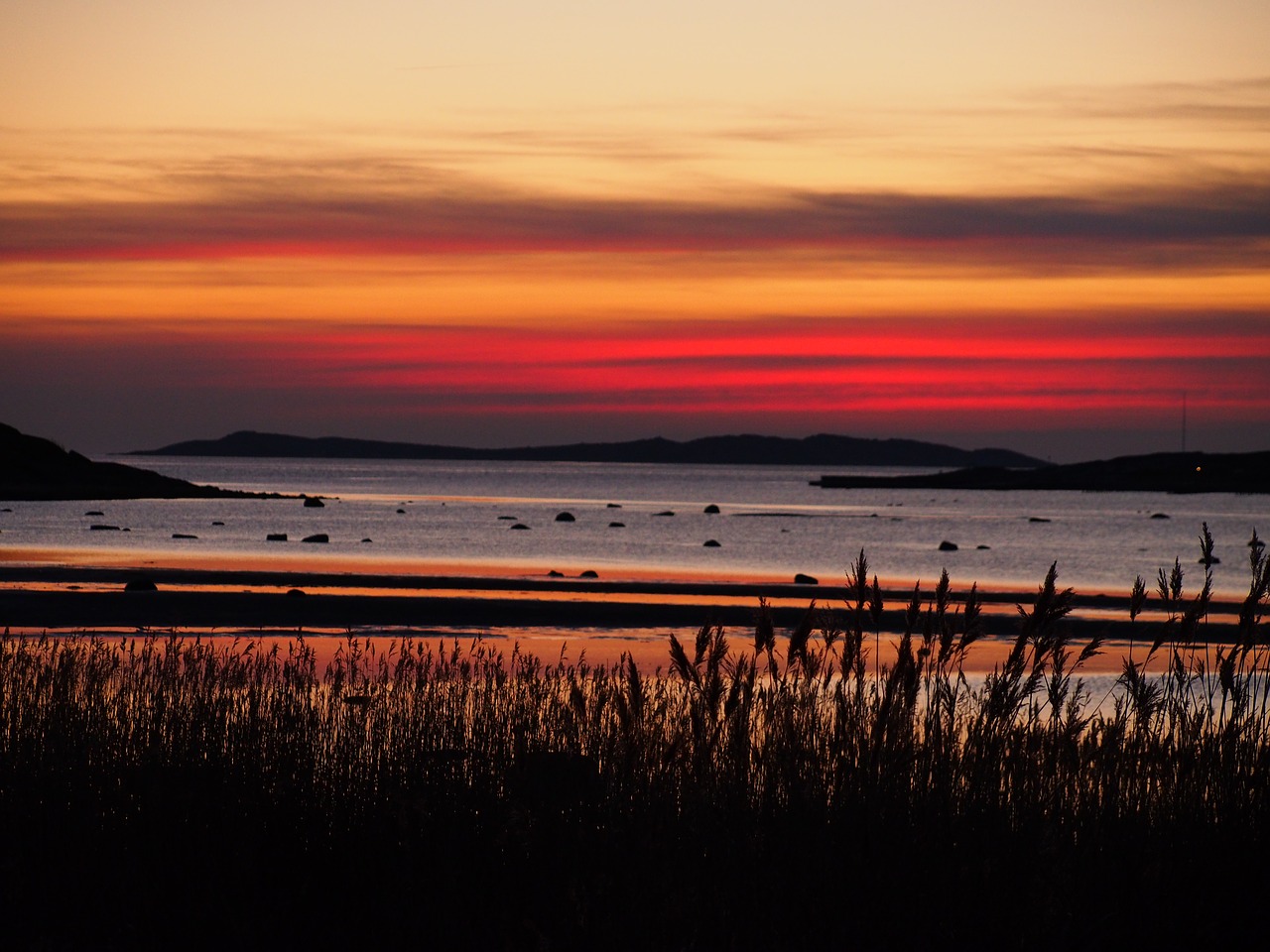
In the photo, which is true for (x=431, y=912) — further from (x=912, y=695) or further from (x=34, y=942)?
(x=912, y=695)

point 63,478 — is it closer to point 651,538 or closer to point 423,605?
point 651,538

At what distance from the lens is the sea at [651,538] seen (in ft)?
158

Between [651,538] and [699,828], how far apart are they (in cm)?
6740

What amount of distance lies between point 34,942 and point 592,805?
9.65 feet

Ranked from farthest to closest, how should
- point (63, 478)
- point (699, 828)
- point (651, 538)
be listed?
point (63, 478) → point (651, 538) → point (699, 828)

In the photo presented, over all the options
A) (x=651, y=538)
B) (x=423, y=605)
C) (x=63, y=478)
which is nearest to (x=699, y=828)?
(x=423, y=605)

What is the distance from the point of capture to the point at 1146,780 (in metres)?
8.66

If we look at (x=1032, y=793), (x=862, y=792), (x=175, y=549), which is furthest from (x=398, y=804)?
(x=175, y=549)

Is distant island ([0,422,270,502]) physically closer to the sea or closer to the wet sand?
the sea

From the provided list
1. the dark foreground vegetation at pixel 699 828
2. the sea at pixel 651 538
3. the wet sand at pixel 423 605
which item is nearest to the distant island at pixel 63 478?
the sea at pixel 651 538

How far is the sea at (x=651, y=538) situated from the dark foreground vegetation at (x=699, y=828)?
10.8 m

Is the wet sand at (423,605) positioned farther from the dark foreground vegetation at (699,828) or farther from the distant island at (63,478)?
the distant island at (63,478)

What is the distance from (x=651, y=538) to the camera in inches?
2936

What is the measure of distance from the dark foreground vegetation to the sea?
35.6 ft
